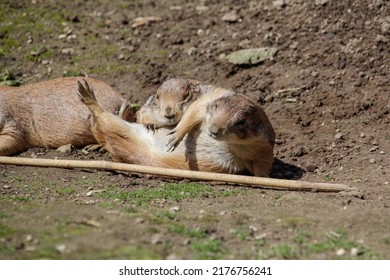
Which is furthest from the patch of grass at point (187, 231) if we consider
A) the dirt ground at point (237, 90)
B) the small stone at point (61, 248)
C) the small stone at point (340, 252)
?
the small stone at point (340, 252)

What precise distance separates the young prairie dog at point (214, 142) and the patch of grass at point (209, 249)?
2066 mm

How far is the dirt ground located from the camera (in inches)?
221

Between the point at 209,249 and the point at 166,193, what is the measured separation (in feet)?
6.09

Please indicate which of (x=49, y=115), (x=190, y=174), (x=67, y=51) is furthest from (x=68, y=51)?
(x=190, y=174)

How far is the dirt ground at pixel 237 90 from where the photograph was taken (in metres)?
5.61

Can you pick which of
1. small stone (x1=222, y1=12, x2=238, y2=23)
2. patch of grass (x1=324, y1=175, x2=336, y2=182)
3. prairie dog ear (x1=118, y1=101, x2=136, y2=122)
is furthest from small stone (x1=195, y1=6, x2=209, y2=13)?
patch of grass (x1=324, y1=175, x2=336, y2=182)

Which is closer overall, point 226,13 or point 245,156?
point 245,156

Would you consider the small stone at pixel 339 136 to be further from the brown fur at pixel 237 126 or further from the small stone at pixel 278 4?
the small stone at pixel 278 4

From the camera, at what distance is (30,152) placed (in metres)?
9.20

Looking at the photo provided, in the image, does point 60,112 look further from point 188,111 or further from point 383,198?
point 383,198

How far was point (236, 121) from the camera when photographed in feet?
24.8

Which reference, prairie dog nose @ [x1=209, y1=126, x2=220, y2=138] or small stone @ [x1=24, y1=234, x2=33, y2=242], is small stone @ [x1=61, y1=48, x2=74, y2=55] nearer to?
prairie dog nose @ [x1=209, y1=126, x2=220, y2=138]

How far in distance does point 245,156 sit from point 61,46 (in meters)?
5.04

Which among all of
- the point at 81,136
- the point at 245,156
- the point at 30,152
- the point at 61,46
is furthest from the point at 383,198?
the point at 61,46
